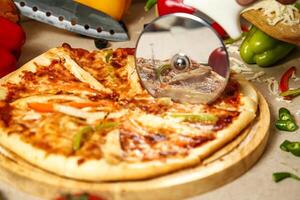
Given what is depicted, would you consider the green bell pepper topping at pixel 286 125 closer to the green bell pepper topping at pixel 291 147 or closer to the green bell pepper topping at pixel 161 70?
the green bell pepper topping at pixel 291 147

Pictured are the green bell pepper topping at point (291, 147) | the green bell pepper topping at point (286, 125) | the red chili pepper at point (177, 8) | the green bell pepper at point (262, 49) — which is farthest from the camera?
the red chili pepper at point (177, 8)

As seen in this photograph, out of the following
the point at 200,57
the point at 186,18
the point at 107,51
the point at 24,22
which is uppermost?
the point at 186,18

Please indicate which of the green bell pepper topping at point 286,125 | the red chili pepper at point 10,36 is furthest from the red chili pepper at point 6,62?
the green bell pepper topping at point 286,125

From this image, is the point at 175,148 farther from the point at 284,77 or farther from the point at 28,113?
the point at 284,77

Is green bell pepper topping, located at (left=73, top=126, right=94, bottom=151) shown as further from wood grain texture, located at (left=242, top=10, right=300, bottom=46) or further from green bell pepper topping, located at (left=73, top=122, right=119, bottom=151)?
wood grain texture, located at (left=242, top=10, right=300, bottom=46)

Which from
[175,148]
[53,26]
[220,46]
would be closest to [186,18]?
[220,46]

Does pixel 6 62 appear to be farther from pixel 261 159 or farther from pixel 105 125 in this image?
pixel 261 159

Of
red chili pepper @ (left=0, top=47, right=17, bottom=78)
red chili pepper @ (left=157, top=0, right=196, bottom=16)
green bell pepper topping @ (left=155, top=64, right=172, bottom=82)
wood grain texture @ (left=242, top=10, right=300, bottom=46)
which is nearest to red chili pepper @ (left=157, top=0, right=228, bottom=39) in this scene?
red chili pepper @ (left=157, top=0, right=196, bottom=16)
